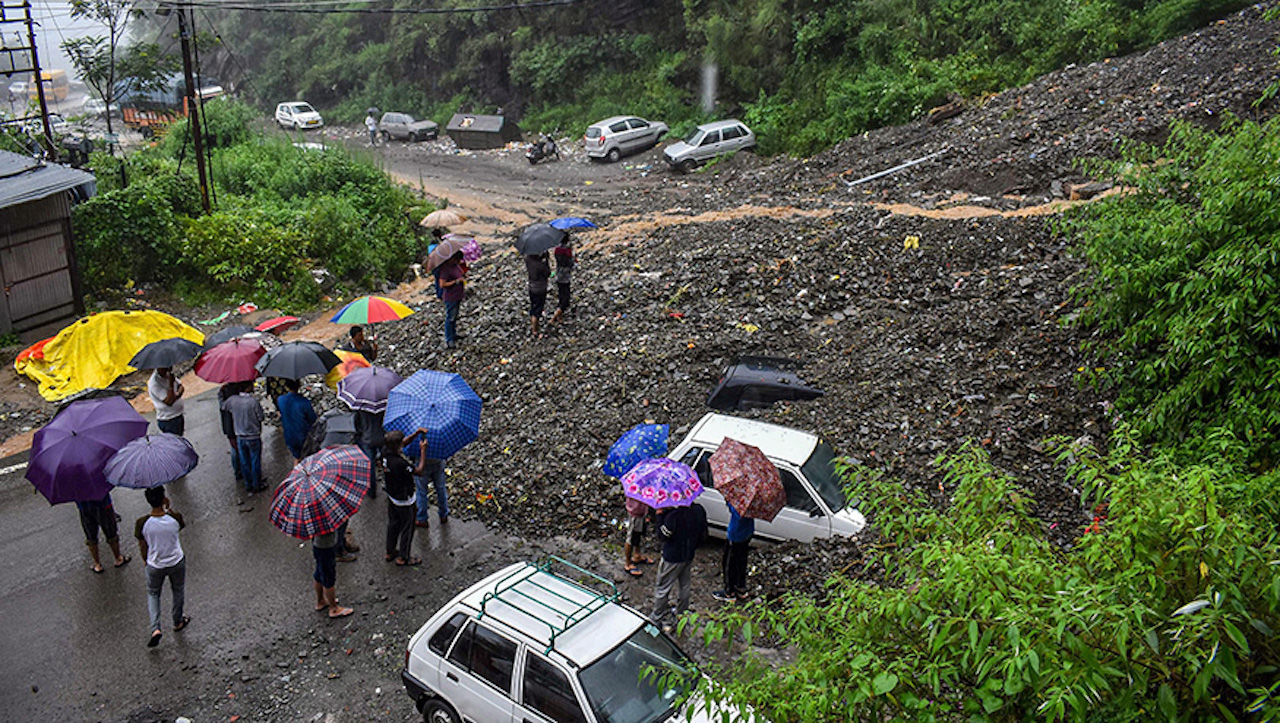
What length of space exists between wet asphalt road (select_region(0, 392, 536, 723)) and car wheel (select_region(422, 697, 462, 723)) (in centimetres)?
47

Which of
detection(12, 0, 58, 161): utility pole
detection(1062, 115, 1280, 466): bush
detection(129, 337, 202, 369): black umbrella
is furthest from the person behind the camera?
detection(12, 0, 58, 161): utility pole

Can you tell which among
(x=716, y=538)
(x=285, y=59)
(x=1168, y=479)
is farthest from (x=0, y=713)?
(x=285, y=59)

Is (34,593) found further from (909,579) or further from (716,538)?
(909,579)

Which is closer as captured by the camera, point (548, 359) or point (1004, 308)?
point (1004, 308)

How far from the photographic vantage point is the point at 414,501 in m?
9.52

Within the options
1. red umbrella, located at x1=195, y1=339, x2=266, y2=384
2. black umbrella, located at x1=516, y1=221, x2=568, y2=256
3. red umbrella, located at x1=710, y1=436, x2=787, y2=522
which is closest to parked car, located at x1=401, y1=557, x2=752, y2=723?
red umbrella, located at x1=710, y1=436, x2=787, y2=522

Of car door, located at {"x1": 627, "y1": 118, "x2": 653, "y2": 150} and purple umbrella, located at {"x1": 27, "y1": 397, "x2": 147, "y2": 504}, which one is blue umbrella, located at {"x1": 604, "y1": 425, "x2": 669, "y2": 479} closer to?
purple umbrella, located at {"x1": 27, "y1": 397, "x2": 147, "y2": 504}

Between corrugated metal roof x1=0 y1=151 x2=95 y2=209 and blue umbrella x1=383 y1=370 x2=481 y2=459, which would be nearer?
blue umbrella x1=383 y1=370 x2=481 y2=459

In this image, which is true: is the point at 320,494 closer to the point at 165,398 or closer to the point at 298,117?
the point at 165,398

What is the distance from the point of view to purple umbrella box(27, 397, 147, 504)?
28.4 feet

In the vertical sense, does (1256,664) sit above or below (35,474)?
above

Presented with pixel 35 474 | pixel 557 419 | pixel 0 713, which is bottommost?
pixel 0 713

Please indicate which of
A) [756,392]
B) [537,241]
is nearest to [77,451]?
[537,241]

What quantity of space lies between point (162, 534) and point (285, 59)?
55588mm
